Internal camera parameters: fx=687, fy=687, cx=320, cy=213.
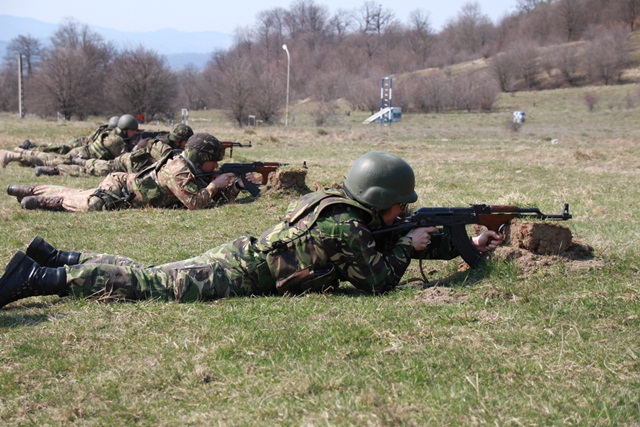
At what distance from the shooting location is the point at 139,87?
4878cm

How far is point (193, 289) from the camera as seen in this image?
5.75m

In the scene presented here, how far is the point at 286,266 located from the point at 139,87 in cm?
4579

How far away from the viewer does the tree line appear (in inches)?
1901

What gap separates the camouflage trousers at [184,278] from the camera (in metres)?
5.69

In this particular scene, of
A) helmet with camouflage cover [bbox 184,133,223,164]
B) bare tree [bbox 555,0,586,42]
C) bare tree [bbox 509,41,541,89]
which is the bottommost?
helmet with camouflage cover [bbox 184,133,223,164]

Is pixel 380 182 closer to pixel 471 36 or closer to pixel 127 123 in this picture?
pixel 127 123

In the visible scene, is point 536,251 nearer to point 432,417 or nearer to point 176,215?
point 432,417

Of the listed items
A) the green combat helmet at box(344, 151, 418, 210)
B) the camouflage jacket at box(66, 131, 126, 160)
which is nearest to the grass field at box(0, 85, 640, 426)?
the green combat helmet at box(344, 151, 418, 210)

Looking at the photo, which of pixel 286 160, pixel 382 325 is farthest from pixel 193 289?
pixel 286 160

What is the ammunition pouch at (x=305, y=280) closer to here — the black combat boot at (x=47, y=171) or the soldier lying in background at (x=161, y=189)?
the soldier lying in background at (x=161, y=189)

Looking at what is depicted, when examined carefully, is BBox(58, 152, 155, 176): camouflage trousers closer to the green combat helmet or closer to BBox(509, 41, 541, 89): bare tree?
the green combat helmet

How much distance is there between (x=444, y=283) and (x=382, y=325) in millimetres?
1377

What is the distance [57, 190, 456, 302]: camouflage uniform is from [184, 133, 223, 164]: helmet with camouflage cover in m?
5.08

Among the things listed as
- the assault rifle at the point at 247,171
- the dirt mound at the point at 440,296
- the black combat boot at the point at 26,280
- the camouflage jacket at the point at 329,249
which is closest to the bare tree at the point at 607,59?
the assault rifle at the point at 247,171
